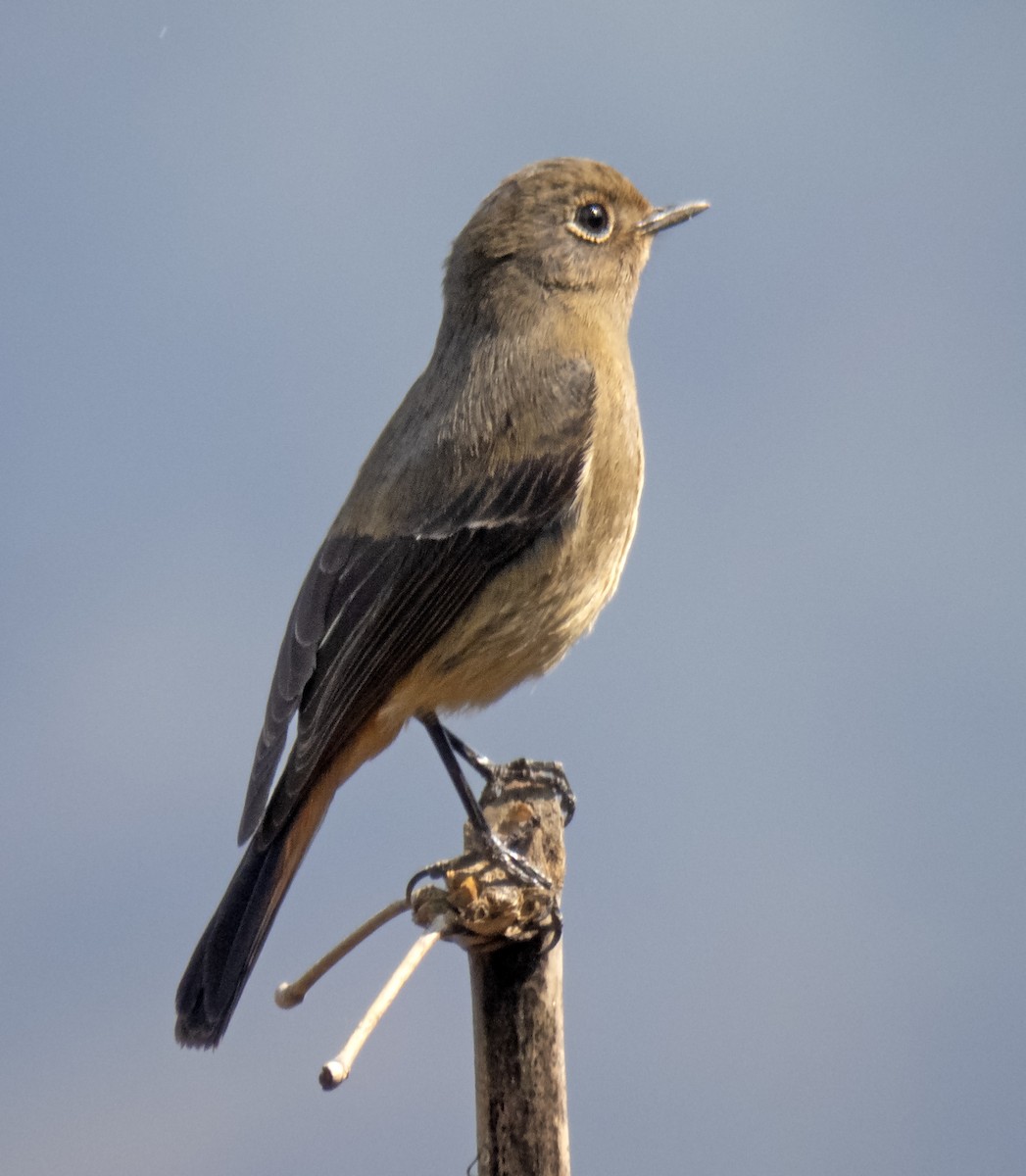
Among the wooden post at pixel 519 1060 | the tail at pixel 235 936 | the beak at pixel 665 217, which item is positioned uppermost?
the beak at pixel 665 217

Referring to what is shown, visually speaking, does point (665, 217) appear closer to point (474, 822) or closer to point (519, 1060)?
point (474, 822)

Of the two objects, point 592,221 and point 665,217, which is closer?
point 592,221

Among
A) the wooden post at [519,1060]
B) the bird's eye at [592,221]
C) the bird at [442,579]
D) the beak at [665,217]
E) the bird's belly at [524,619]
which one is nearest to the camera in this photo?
the wooden post at [519,1060]

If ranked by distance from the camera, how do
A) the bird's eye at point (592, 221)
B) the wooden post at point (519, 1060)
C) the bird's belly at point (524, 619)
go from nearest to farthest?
the wooden post at point (519, 1060) < the bird's belly at point (524, 619) < the bird's eye at point (592, 221)

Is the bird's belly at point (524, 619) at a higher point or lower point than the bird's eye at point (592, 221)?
lower

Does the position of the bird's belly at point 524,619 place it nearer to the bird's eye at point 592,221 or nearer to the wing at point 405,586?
the wing at point 405,586

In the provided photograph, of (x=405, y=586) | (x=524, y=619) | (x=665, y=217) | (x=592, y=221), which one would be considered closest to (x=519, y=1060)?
(x=524, y=619)

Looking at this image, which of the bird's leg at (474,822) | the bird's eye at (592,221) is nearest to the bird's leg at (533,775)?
the bird's leg at (474,822)
